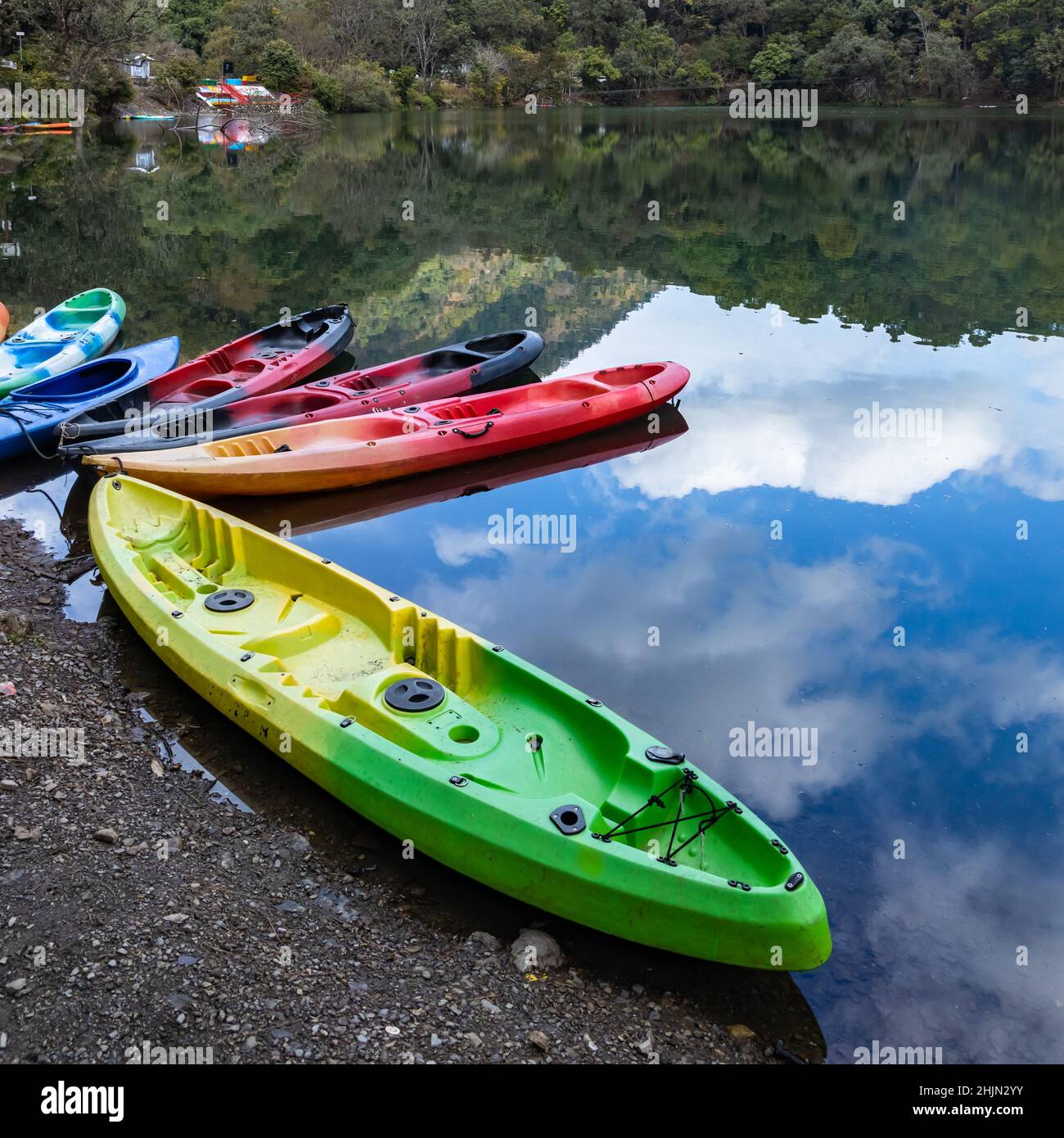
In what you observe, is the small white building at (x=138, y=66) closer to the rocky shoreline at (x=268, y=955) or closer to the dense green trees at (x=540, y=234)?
the dense green trees at (x=540, y=234)

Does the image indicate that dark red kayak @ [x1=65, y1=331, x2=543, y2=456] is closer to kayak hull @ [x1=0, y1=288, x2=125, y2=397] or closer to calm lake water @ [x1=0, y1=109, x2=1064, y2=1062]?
calm lake water @ [x1=0, y1=109, x2=1064, y2=1062]

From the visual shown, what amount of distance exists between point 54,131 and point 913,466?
4313 cm

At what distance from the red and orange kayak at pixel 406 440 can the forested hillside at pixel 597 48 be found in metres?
41.9

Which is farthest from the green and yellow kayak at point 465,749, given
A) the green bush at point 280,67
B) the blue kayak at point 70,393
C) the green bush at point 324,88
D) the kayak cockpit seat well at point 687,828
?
the green bush at point 324,88

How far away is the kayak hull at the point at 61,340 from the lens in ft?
39.5

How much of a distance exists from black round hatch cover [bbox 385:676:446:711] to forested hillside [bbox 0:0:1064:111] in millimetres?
47493

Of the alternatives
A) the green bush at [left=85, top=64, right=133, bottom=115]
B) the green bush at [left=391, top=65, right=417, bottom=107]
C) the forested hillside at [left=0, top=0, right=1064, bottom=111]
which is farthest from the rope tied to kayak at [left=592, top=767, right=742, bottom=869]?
the green bush at [left=391, top=65, right=417, bottom=107]

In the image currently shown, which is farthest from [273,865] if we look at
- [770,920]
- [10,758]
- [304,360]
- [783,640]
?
[304,360]

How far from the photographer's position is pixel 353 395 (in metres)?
11.7

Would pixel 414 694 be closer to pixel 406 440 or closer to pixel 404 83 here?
pixel 406 440

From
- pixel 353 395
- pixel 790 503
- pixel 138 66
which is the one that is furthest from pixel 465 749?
pixel 138 66

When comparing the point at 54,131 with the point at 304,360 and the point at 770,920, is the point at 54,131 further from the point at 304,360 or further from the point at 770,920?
the point at 770,920

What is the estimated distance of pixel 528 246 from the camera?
2475 centimetres

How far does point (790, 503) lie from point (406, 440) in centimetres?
427
